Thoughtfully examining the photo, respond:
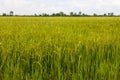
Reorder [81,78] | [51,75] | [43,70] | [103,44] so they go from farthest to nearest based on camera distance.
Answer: [103,44]
[43,70]
[51,75]
[81,78]

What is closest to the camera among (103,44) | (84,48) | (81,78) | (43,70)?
(81,78)

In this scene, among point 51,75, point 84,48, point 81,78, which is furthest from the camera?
point 84,48

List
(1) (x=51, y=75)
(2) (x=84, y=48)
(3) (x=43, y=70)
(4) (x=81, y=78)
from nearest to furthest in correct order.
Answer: (4) (x=81, y=78)
(1) (x=51, y=75)
(3) (x=43, y=70)
(2) (x=84, y=48)

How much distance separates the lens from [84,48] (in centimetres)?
327

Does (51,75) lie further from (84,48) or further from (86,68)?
(84,48)

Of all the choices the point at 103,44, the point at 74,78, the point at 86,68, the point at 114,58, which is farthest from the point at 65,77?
the point at 103,44

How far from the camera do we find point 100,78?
2.34 metres

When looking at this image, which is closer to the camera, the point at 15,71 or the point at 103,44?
the point at 15,71

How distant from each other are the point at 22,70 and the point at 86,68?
Result: 1.75 ft

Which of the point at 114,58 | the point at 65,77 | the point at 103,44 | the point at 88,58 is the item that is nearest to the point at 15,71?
the point at 65,77

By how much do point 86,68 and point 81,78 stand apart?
0.29 metres

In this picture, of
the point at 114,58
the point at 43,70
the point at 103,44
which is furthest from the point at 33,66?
the point at 103,44

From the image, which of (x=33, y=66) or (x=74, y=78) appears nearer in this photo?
(x=74, y=78)

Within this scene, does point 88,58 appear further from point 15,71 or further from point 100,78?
point 15,71
